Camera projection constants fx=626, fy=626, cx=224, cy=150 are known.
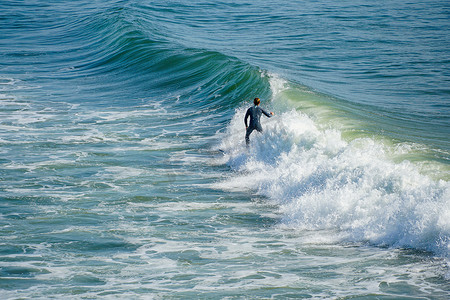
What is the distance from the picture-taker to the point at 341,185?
1336 cm

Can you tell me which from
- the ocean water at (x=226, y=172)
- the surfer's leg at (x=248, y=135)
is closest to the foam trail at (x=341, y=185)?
the ocean water at (x=226, y=172)

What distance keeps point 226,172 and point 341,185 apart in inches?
136

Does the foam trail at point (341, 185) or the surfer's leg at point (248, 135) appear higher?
the surfer's leg at point (248, 135)

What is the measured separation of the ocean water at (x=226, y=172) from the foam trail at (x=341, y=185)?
0.04 m

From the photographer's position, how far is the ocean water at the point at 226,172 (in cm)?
972

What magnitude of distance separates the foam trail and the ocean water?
0.04m

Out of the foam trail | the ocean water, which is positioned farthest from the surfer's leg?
the ocean water

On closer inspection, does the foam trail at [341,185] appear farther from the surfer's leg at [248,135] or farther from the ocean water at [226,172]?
the surfer's leg at [248,135]

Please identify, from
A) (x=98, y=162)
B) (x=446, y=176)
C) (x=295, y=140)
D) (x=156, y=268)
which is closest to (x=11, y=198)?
(x=98, y=162)

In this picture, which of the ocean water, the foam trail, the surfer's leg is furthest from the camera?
the surfer's leg

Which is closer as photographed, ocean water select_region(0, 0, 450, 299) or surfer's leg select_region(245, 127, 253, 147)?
ocean water select_region(0, 0, 450, 299)

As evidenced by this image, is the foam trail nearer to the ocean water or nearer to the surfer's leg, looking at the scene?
the ocean water

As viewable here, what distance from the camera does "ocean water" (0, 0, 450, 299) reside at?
9719mm

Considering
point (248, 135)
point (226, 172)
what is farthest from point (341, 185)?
point (248, 135)
